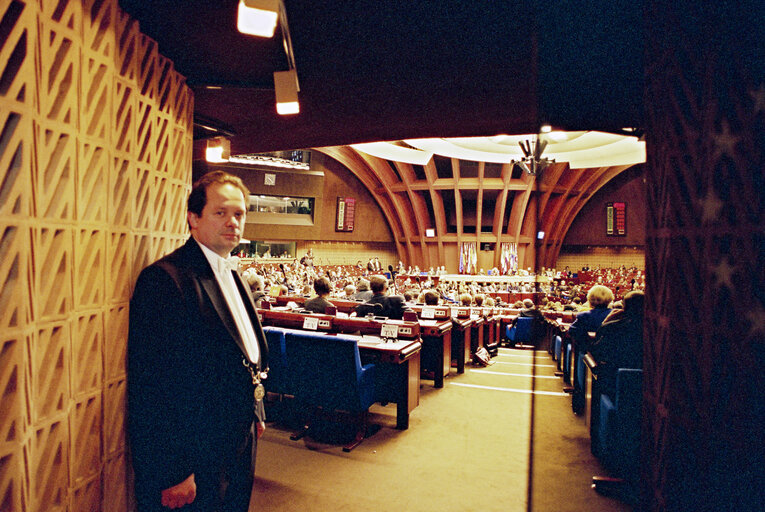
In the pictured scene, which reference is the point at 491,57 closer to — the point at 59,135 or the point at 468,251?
the point at 59,135

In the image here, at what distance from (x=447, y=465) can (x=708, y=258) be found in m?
2.59

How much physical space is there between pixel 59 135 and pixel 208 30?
1.57 m

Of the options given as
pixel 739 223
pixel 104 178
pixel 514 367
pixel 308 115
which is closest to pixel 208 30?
pixel 104 178

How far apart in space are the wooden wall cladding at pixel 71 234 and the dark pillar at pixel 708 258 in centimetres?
230

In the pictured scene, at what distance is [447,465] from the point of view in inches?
132

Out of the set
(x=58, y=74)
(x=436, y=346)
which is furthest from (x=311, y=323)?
(x=58, y=74)

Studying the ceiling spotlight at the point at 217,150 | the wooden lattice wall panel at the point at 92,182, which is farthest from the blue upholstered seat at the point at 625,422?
the ceiling spotlight at the point at 217,150

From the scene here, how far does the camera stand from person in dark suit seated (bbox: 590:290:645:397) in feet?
10.9

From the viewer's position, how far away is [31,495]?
1391 millimetres

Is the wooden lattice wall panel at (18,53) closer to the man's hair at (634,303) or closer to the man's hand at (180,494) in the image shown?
the man's hand at (180,494)

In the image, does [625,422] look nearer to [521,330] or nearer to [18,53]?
[18,53]

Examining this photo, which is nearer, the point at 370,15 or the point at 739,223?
the point at 739,223

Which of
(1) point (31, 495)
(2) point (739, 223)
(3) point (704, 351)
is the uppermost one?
(2) point (739, 223)

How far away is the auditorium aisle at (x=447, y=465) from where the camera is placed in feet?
9.35
